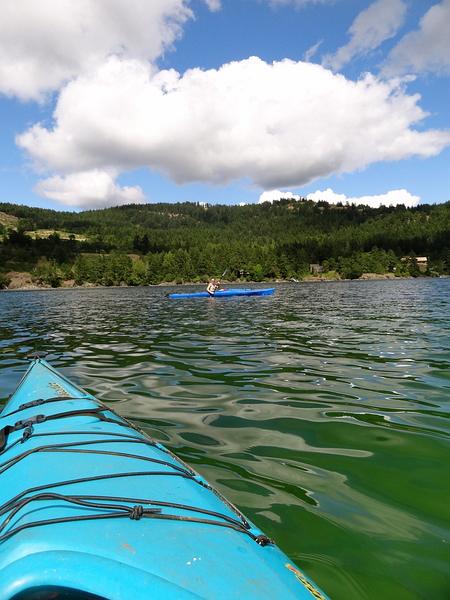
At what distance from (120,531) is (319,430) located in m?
4.02

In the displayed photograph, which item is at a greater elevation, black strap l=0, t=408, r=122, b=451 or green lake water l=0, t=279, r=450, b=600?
black strap l=0, t=408, r=122, b=451

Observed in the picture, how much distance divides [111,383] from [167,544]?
7070mm

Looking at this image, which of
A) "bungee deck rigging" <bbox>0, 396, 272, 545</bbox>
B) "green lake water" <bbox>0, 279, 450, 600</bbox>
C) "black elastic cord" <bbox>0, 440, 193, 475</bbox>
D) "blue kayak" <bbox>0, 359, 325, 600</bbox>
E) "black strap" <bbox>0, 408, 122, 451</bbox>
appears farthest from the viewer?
"black strap" <bbox>0, 408, 122, 451</bbox>

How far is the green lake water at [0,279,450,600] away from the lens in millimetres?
3402

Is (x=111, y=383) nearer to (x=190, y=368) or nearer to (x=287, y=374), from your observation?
(x=190, y=368)

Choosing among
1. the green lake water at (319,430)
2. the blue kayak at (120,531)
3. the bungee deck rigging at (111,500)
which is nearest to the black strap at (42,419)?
the blue kayak at (120,531)

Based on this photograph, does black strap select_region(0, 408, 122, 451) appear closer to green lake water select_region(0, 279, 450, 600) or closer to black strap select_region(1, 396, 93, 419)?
black strap select_region(1, 396, 93, 419)

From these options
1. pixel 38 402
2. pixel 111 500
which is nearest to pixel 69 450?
pixel 111 500

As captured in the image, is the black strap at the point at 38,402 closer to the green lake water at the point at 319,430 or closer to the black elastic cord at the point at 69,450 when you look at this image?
the green lake water at the point at 319,430

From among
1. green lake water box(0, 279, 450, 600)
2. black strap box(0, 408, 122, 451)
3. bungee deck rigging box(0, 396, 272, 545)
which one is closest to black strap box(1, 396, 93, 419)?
black strap box(0, 408, 122, 451)

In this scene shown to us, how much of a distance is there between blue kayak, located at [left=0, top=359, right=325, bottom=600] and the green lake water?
96 centimetres

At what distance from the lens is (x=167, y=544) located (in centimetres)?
247

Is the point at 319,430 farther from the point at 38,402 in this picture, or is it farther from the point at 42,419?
the point at 38,402

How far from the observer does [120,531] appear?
258 cm
